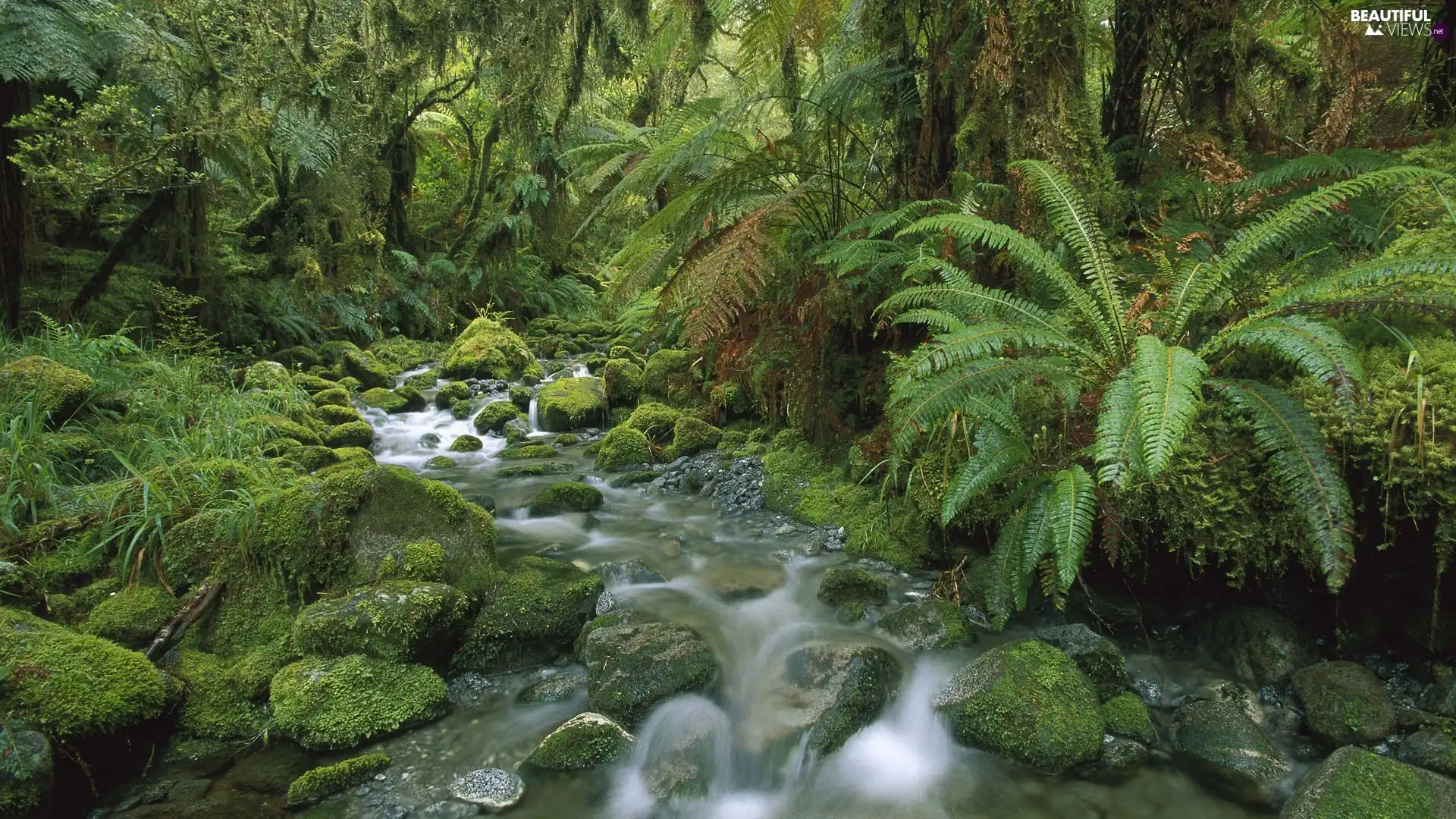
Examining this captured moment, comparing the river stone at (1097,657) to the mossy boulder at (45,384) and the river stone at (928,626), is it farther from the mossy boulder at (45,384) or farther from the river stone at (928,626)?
the mossy boulder at (45,384)

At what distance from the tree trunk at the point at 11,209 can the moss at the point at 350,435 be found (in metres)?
2.35

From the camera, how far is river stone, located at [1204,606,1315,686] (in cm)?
286

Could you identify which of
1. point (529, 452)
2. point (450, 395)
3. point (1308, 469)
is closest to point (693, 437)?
point (529, 452)

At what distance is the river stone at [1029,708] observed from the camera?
2.63m

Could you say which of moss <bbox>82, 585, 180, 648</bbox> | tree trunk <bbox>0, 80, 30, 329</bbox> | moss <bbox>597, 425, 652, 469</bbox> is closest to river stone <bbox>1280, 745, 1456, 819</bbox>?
moss <bbox>82, 585, 180, 648</bbox>

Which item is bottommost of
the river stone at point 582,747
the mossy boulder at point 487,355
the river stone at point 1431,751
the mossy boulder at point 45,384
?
the river stone at point 582,747

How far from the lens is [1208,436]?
2814mm

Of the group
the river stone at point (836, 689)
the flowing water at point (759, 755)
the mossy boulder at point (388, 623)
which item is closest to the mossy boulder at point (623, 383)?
the flowing water at point (759, 755)

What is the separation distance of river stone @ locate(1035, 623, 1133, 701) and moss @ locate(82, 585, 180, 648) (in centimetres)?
394

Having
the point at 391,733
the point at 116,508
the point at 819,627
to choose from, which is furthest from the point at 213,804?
the point at 819,627

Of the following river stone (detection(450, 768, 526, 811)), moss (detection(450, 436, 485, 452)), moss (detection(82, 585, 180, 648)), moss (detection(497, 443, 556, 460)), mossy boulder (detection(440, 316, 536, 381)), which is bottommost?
river stone (detection(450, 768, 526, 811))

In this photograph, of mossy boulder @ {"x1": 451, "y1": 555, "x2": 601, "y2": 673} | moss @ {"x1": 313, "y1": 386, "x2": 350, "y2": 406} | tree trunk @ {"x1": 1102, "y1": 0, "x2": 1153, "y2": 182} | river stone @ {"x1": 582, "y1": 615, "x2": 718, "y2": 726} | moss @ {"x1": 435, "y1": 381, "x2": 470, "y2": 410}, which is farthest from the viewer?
moss @ {"x1": 435, "y1": 381, "x2": 470, "y2": 410}

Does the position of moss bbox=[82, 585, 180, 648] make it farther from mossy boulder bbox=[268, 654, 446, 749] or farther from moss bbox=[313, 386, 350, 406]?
moss bbox=[313, 386, 350, 406]

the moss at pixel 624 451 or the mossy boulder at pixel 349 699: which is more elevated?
the moss at pixel 624 451
